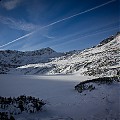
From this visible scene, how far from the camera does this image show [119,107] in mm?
11984

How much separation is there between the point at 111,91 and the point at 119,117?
5.26 m

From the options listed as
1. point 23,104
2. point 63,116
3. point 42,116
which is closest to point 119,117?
point 63,116

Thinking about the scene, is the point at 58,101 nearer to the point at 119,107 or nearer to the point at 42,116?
the point at 42,116

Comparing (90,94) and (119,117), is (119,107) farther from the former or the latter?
(90,94)

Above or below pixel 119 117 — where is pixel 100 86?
above

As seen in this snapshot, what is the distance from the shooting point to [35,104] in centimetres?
1170

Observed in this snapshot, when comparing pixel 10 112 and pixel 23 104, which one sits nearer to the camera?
pixel 10 112

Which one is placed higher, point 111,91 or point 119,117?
point 111,91

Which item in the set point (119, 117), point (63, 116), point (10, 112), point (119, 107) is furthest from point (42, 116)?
point (119, 107)

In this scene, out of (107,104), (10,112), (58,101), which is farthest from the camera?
(58,101)

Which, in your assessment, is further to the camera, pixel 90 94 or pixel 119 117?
pixel 90 94

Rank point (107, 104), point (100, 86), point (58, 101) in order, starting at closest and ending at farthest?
point (107, 104) → point (58, 101) → point (100, 86)

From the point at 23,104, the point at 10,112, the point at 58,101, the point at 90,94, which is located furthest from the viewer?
the point at 90,94

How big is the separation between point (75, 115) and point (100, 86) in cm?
685
